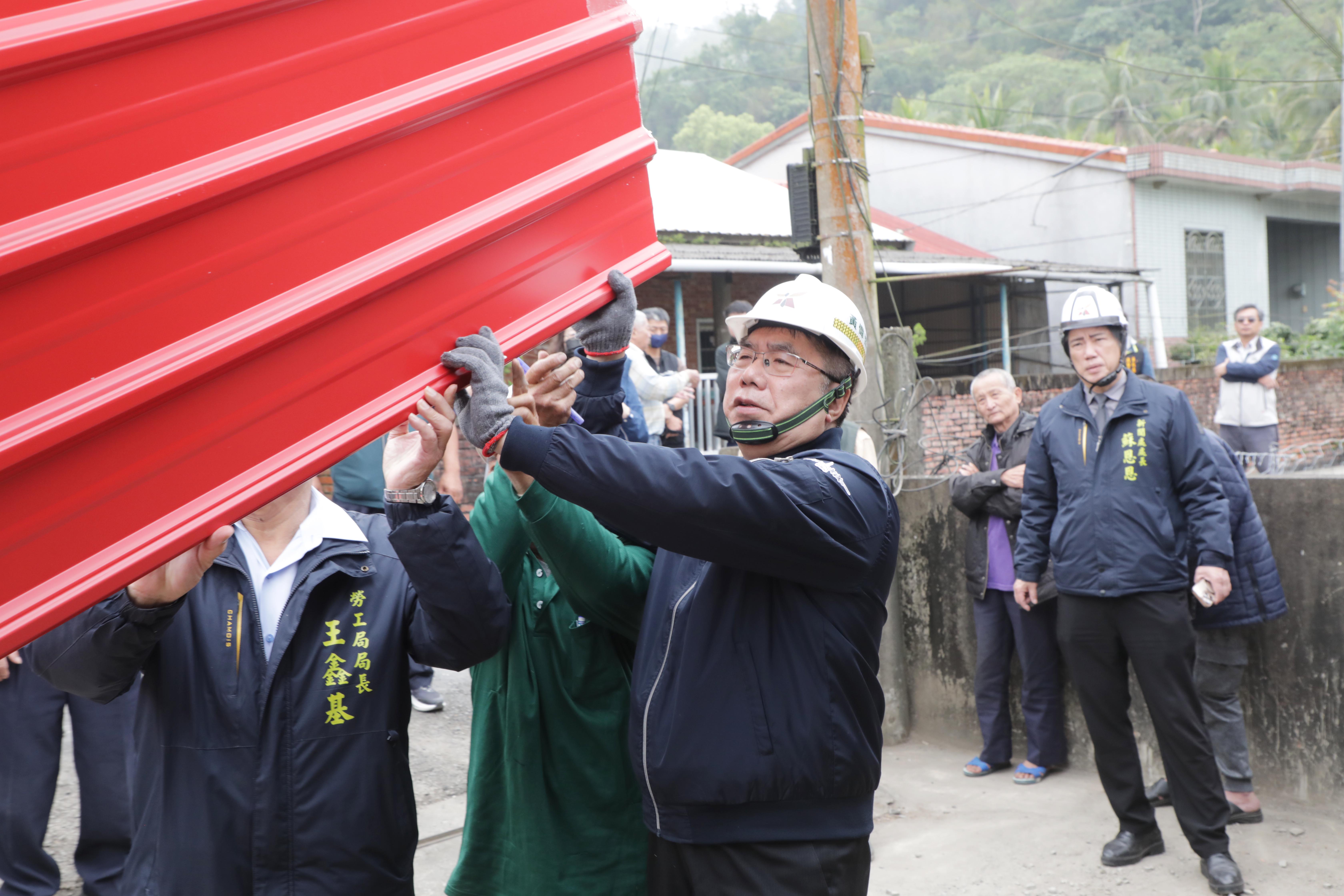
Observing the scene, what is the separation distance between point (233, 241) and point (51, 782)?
344 cm

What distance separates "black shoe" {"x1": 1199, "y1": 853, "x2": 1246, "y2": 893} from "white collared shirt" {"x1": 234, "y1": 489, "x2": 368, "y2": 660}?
11.6ft

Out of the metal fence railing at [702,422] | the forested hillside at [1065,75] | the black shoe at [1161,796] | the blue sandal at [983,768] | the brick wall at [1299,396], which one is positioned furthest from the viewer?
the forested hillside at [1065,75]

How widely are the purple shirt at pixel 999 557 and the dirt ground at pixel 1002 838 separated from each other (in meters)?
0.99

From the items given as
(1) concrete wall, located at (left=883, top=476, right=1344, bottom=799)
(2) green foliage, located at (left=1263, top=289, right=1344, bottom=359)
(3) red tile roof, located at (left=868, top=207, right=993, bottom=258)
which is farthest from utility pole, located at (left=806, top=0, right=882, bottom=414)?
(3) red tile roof, located at (left=868, top=207, right=993, bottom=258)

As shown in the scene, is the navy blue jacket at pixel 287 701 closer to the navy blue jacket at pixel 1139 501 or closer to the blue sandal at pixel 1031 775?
the navy blue jacket at pixel 1139 501

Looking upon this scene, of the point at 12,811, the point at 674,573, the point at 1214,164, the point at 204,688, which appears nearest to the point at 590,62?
the point at 674,573

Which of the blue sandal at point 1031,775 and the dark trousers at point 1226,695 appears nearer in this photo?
the dark trousers at point 1226,695

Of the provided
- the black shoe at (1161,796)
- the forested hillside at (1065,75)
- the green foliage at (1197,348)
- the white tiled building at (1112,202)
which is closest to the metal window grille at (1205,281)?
the white tiled building at (1112,202)

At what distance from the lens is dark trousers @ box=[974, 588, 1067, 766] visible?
5.32 m

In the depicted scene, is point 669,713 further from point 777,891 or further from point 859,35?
point 859,35

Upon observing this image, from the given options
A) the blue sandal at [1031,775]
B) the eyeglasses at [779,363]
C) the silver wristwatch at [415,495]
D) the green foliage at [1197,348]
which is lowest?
the green foliage at [1197,348]

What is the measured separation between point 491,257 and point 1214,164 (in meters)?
22.9

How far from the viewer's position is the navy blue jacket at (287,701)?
2027 mm

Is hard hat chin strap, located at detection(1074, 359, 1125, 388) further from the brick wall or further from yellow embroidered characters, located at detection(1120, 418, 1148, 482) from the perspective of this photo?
the brick wall
